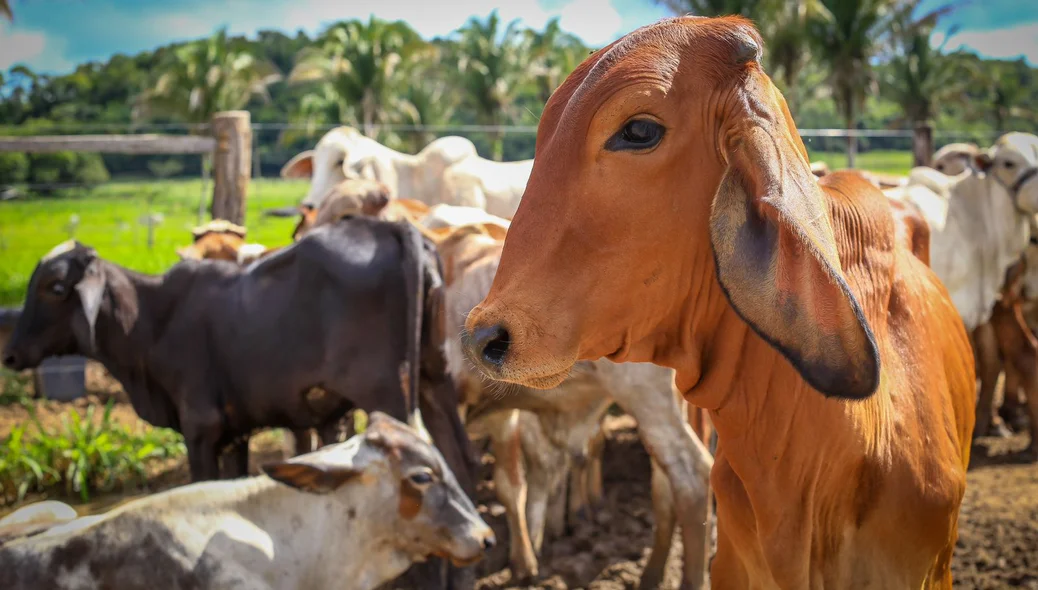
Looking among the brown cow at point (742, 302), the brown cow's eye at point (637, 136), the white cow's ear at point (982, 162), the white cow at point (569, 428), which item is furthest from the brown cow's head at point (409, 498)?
the white cow's ear at point (982, 162)

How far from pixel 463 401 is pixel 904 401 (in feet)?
11.8

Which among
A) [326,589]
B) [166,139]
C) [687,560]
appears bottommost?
[687,560]

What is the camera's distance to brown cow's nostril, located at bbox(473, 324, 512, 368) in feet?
5.37

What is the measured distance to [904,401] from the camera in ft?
6.44

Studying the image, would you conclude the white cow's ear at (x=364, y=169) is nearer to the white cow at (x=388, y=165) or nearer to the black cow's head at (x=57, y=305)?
the white cow at (x=388, y=165)

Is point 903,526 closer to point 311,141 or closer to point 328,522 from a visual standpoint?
point 328,522

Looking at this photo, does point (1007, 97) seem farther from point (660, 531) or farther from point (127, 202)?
point (660, 531)

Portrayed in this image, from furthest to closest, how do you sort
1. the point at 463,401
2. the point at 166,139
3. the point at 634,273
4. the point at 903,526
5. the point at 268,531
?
the point at 166,139
the point at 463,401
the point at 268,531
the point at 903,526
the point at 634,273

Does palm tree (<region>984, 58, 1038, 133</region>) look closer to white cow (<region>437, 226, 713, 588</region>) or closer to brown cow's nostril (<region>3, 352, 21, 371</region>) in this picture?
white cow (<region>437, 226, 713, 588</region>)

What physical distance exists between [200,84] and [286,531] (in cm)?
3722

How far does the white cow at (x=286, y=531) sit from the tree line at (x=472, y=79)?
22539 mm

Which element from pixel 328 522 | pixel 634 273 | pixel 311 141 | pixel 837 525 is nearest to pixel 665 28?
pixel 634 273

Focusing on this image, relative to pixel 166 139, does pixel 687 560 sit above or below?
below

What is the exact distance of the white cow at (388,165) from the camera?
9.18 m
